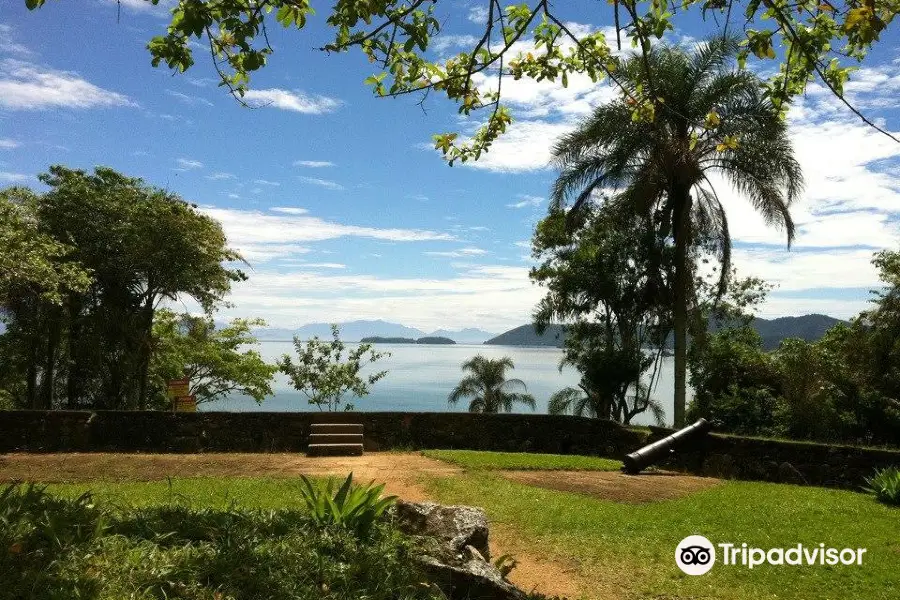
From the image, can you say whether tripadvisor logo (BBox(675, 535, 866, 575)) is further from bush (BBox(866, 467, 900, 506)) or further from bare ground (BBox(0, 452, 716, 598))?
bush (BBox(866, 467, 900, 506))

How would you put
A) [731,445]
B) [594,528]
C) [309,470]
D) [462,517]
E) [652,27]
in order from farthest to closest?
1. [731,445]
2. [309,470]
3. [594,528]
4. [462,517]
5. [652,27]

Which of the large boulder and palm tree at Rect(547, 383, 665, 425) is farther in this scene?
palm tree at Rect(547, 383, 665, 425)

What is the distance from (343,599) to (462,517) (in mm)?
2078

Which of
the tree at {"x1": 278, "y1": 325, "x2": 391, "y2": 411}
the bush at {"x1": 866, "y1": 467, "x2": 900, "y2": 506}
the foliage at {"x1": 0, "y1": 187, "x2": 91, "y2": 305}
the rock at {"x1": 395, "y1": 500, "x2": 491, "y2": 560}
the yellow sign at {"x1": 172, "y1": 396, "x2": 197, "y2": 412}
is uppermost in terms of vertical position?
the foliage at {"x1": 0, "y1": 187, "x2": 91, "y2": 305}

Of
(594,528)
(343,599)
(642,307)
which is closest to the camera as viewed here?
(343,599)

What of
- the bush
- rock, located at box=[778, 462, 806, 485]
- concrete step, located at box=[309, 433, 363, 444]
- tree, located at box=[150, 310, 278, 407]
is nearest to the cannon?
rock, located at box=[778, 462, 806, 485]

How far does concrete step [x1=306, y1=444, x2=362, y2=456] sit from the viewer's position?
12972 mm

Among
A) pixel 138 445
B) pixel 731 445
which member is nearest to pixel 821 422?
pixel 731 445

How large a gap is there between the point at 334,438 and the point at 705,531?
817 centimetres

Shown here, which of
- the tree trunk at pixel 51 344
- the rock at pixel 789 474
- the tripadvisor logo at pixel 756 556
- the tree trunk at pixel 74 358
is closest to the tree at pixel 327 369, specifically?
the tree trunk at pixel 74 358

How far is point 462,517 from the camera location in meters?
5.29

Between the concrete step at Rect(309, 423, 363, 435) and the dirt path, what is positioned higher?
the concrete step at Rect(309, 423, 363, 435)

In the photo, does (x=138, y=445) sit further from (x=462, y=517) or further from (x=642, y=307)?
(x=642, y=307)

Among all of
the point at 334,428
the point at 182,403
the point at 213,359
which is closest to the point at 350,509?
the point at 334,428
